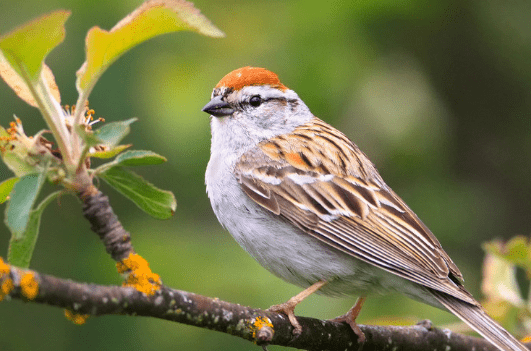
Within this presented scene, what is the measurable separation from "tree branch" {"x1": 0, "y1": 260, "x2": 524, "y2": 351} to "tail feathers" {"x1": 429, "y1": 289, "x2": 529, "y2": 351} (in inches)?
6.2

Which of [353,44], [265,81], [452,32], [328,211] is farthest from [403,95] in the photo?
[328,211]

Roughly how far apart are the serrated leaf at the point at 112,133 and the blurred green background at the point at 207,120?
2380 millimetres

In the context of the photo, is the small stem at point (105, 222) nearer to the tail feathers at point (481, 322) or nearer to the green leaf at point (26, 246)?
the green leaf at point (26, 246)

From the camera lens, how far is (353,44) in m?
4.54

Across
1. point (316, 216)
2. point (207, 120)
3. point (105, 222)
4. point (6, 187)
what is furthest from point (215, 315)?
point (207, 120)

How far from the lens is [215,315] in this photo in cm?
182

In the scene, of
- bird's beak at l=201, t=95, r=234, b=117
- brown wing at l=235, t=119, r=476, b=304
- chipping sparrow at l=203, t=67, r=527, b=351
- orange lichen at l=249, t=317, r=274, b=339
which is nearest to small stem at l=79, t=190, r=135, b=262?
orange lichen at l=249, t=317, r=274, b=339

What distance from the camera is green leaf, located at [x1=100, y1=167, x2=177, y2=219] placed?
1.69m

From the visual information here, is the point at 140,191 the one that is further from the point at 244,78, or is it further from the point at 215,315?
the point at 244,78

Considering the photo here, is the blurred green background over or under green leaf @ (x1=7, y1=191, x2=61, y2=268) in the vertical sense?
over

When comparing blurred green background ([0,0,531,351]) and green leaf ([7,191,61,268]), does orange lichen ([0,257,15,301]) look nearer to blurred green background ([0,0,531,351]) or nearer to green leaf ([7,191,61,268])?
green leaf ([7,191,61,268])

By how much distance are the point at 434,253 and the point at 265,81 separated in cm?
121

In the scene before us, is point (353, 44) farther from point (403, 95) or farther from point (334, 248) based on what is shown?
point (334, 248)

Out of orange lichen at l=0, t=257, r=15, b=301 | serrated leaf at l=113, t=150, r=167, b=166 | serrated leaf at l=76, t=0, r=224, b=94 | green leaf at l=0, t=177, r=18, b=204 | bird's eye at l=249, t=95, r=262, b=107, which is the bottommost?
orange lichen at l=0, t=257, r=15, b=301
